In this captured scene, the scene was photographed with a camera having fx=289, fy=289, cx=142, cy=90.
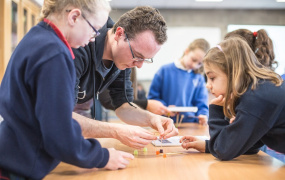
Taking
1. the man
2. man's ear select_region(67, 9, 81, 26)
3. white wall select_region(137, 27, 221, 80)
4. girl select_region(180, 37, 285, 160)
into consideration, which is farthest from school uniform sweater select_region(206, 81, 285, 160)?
white wall select_region(137, 27, 221, 80)

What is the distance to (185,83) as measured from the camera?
2758mm

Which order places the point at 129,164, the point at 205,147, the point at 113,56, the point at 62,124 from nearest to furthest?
1. the point at 62,124
2. the point at 129,164
3. the point at 205,147
4. the point at 113,56

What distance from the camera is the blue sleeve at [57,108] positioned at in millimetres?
746

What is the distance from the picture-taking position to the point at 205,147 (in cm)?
132

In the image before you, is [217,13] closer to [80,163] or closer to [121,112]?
[121,112]

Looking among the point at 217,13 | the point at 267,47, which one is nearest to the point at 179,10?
the point at 217,13

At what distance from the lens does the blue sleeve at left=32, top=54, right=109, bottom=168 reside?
746 mm

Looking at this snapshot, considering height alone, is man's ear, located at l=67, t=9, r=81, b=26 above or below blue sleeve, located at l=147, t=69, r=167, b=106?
above

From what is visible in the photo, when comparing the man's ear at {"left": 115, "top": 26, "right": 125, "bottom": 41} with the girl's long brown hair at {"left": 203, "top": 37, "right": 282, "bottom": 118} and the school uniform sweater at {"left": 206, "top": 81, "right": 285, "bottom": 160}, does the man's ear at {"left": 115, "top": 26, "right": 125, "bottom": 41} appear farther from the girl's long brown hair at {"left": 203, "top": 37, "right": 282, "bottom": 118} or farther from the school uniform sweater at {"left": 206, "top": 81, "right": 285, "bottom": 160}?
the school uniform sweater at {"left": 206, "top": 81, "right": 285, "bottom": 160}

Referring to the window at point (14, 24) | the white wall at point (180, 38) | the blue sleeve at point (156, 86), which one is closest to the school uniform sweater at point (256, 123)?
the blue sleeve at point (156, 86)

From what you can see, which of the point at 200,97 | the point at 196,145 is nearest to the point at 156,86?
the point at 200,97

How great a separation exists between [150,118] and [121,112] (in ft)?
0.79

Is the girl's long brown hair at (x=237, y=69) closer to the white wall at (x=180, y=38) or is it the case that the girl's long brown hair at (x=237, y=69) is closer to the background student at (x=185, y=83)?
the background student at (x=185, y=83)

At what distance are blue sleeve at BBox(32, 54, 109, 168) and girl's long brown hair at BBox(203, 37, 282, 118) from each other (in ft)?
2.29
